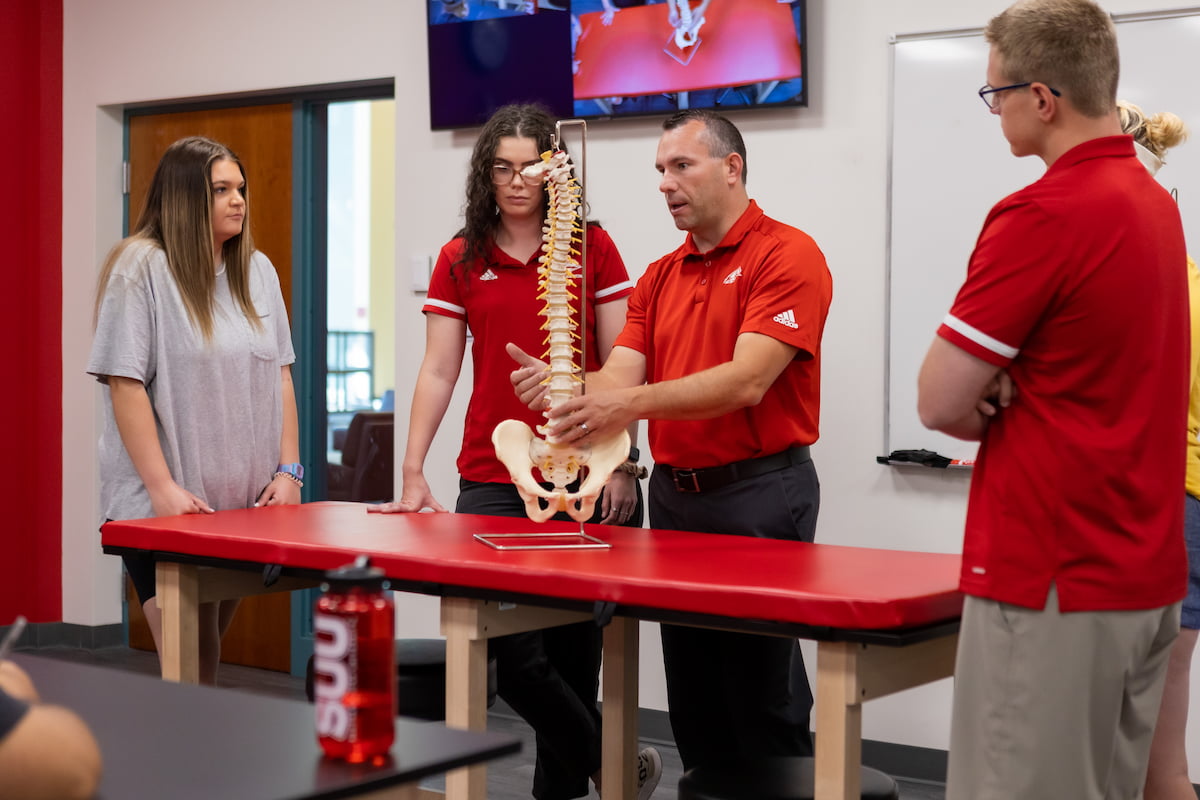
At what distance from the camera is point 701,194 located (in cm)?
264

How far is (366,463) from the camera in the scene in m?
4.88

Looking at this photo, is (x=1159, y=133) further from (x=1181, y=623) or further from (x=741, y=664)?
(x=741, y=664)

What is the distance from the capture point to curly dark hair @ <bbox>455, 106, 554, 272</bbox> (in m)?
2.88

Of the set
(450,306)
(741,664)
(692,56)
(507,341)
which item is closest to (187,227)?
(450,306)

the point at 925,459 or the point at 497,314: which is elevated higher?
the point at 497,314

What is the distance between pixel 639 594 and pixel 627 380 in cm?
85

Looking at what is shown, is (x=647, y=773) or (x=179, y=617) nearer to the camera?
(x=179, y=617)

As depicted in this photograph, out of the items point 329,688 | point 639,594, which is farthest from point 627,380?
point 329,688

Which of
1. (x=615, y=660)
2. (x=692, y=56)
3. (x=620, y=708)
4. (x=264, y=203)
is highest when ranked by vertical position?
(x=692, y=56)

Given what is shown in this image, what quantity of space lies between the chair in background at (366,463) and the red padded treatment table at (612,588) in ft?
5.64

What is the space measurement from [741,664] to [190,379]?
1329mm

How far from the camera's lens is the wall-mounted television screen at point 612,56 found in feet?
12.1

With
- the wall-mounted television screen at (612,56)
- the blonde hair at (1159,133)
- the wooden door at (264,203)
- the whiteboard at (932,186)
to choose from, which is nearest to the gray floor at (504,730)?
the wooden door at (264,203)

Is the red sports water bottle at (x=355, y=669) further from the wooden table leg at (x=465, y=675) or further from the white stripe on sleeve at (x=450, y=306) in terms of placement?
the white stripe on sleeve at (x=450, y=306)
